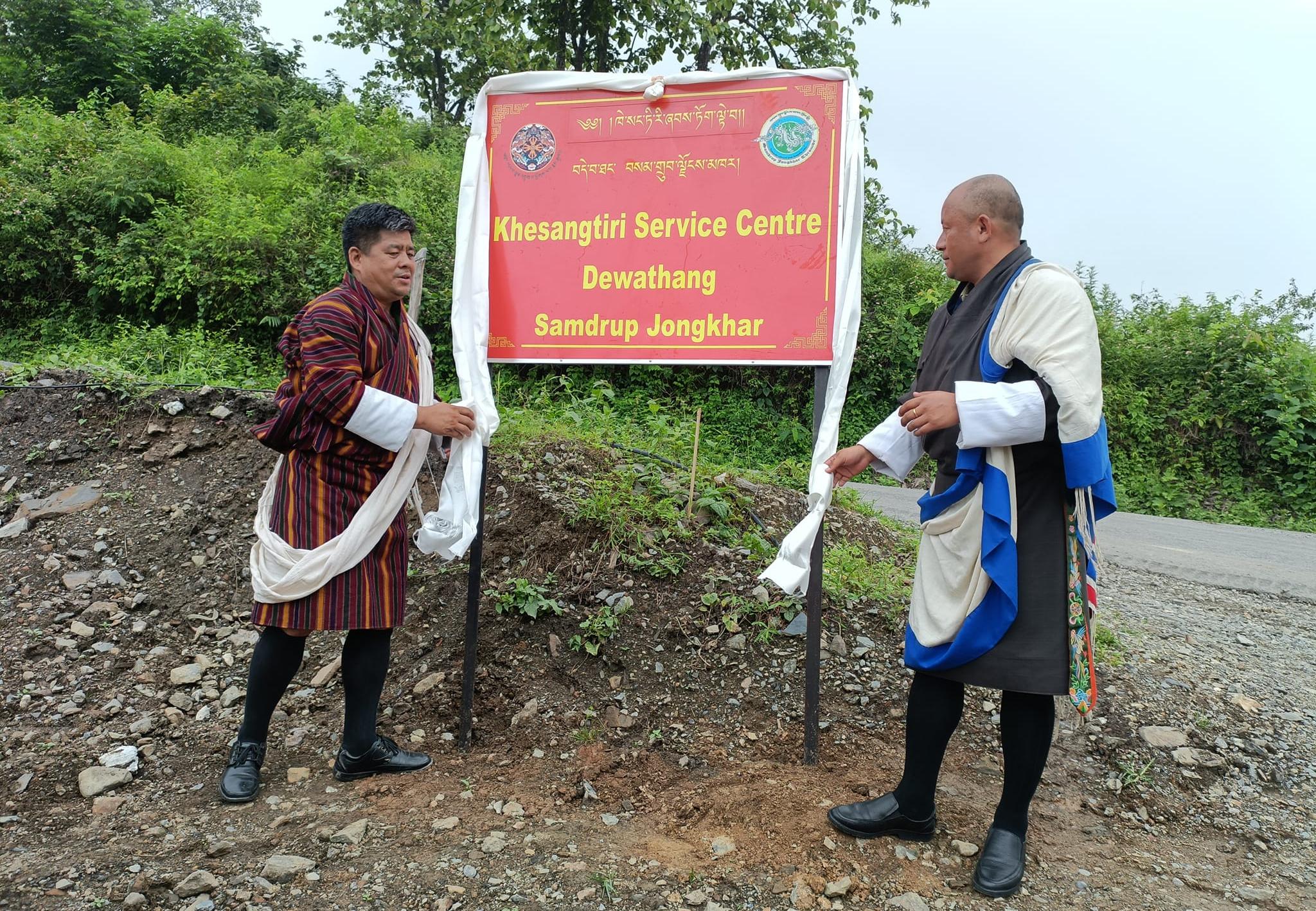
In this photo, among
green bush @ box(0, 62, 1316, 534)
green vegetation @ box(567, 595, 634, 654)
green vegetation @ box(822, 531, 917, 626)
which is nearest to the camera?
green vegetation @ box(567, 595, 634, 654)

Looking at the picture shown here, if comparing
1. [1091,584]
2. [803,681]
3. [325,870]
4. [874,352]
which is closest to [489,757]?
[325,870]

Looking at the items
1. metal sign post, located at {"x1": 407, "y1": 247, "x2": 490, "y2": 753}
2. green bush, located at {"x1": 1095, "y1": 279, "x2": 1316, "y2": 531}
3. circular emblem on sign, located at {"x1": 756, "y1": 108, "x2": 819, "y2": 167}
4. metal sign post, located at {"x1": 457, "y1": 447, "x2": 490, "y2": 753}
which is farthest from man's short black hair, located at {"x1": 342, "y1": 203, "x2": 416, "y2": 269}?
green bush, located at {"x1": 1095, "y1": 279, "x2": 1316, "y2": 531}

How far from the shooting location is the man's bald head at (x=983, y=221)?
7.54 ft

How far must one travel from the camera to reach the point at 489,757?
117 inches

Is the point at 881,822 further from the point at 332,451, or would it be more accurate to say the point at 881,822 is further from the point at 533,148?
the point at 533,148

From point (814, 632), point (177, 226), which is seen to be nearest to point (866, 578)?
point (814, 632)

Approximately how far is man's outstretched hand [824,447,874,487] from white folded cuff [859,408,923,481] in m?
0.02

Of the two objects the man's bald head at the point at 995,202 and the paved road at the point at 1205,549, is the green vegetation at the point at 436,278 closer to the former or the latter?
the paved road at the point at 1205,549

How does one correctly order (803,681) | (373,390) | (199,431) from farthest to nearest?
(199,431), (803,681), (373,390)

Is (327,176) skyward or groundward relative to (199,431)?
skyward

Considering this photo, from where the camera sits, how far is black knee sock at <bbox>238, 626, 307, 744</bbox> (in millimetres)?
2668

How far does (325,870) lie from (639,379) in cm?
708

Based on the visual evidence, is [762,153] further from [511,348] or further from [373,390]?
[373,390]

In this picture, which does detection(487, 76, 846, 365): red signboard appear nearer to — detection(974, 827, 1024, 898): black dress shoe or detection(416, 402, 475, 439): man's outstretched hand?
detection(416, 402, 475, 439): man's outstretched hand
